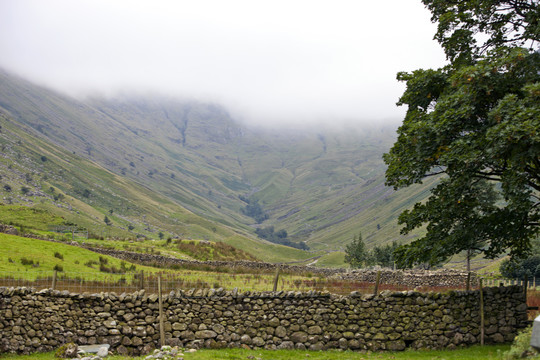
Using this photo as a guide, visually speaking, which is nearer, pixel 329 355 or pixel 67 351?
pixel 67 351

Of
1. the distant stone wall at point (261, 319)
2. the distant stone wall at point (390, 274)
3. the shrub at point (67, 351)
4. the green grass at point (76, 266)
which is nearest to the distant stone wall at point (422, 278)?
the distant stone wall at point (390, 274)

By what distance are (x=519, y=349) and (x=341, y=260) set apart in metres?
128

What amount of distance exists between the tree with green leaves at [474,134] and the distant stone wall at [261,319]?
2.37m

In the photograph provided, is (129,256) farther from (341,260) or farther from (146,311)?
(341,260)

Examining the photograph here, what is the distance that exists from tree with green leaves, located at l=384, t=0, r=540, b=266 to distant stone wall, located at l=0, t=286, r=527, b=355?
2366 mm

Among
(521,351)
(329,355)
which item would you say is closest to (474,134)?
(521,351)

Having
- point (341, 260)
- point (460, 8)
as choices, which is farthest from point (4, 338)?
point (341, 260)

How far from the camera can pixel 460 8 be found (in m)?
16.4

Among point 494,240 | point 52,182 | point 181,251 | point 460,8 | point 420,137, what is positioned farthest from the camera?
point 52,182

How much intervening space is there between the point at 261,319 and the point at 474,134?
10283 millimetres

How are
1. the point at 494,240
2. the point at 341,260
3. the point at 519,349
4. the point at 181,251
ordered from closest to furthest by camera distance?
the point at 519,349
the point at 494,240
the point at 181,251
the point at 341,260

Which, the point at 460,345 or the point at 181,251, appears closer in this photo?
the point at 460,345

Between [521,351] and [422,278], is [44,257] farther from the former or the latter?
[422,278]

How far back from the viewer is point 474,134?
13156 mm
